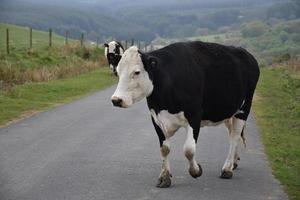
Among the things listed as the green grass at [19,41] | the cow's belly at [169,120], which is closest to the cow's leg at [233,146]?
the cow's belly at [169,120]

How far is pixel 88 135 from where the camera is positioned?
1255 cm

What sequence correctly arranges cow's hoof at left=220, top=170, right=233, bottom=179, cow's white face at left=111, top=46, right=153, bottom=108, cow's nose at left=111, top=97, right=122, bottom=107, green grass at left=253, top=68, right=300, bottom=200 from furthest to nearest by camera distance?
green grass at left=253, top=68, right=300, bottom=200 → cow's hoof at left=220, top=170, right=233, bottom=179 → cow's white face at left=111, top=46, right=153, bottom=108 → cow's nose at left=111, top=97, right=122, bottom=107

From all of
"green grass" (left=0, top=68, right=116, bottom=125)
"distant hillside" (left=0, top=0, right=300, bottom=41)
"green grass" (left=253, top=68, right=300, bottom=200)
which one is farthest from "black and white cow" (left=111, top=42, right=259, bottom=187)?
"distant hillside" (left=0, top=0, right=300, bottom=41)

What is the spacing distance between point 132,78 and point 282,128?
7332 mm

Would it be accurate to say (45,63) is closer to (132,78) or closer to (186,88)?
(186,88)

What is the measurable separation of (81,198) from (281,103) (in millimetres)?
13163

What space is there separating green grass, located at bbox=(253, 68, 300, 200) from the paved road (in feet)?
0.69

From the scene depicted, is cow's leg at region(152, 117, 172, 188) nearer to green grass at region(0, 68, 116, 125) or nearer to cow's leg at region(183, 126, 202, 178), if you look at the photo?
cow's leg at region(183, 126, 202, 178)

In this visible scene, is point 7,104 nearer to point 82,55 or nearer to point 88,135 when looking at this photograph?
point 88,135

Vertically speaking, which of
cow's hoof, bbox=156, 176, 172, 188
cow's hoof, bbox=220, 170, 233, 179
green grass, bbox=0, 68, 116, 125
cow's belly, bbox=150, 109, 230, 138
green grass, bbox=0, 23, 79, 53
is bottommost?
green grass, bbox=0, 23, 79, 53

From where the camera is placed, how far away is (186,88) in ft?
25.8

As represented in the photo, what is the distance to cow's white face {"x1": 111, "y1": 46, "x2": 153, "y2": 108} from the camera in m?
7.54

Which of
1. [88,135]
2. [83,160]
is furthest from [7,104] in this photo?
[83,160]

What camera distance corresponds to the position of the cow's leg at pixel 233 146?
8773 mm
